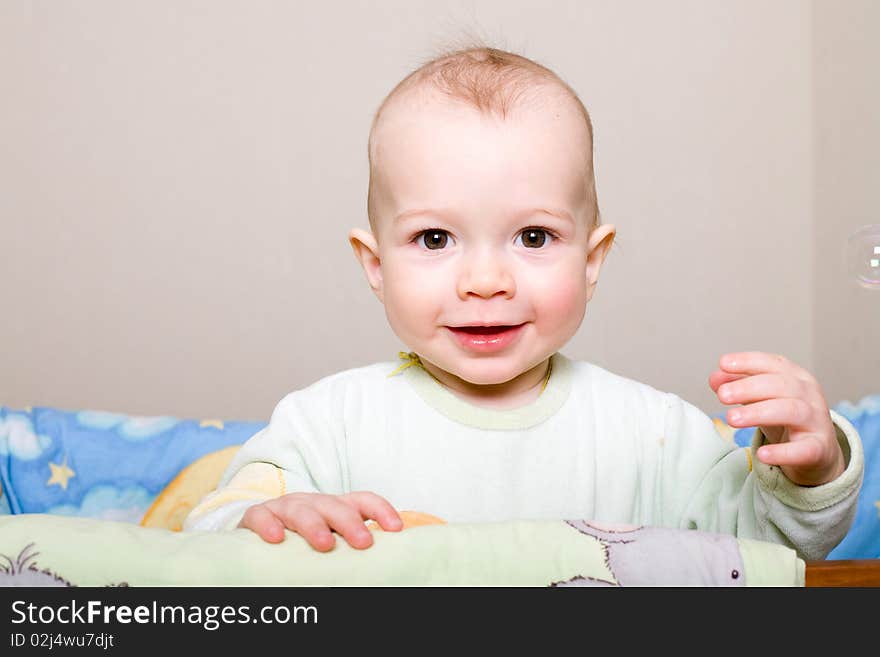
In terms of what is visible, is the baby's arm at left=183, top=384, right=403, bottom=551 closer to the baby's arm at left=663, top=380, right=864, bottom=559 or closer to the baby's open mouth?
the baby's open mouth

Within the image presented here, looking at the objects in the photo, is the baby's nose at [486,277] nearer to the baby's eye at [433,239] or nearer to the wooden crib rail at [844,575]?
the baby's eye at [433,239]

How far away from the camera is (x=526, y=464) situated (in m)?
1.22

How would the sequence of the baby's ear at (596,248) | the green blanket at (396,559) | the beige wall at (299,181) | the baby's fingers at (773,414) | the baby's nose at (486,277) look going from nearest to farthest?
1. the green blanket at (396,559)
2. the baby's fingers at (773,414)
3. the baby's nose at (486,277)
4. the baby's ear at (596,248)
5. the beige wall at (299,181)

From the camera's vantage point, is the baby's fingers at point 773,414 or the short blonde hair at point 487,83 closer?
the baby's fingers at point 773,414

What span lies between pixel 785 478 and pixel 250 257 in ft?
5.47

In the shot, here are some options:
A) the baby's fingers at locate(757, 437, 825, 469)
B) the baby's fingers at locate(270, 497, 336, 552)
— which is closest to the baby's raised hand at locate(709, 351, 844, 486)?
the baby's fingers at locate(757, 437, 825, 469)

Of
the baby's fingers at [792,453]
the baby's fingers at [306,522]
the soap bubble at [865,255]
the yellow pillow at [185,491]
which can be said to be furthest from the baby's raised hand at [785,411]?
the yellow pillow at [185,491]

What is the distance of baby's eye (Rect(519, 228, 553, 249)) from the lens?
1.12 m

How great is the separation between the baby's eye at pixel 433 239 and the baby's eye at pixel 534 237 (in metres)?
0.08

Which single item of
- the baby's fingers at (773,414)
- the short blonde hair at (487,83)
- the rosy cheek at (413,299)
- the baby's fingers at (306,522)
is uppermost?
the short blonde hair at (487,83)

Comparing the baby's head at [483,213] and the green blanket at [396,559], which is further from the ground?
the baby's head at [483,213]

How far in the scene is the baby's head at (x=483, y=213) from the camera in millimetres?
1087
